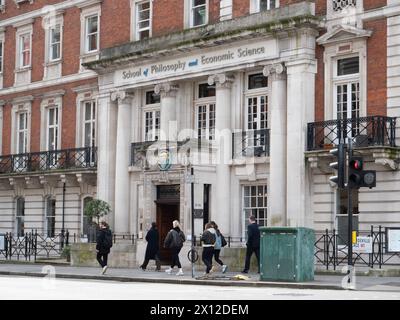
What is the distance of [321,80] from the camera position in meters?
30.9

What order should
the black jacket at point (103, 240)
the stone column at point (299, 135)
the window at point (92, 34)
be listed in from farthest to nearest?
the window at point (92, 34), the stone column at point (299, 135), the black jacket at point (103, 240)

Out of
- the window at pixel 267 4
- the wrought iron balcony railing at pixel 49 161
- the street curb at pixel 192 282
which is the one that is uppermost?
the window at pixel 267 4

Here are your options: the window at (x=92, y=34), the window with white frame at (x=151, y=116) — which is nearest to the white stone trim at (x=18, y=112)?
the window at (x=92, y=34)

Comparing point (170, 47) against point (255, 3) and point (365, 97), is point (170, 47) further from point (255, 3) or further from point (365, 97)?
point (365, 97)

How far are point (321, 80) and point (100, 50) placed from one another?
40.0ft

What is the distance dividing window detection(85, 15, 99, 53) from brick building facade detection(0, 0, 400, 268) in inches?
3.9

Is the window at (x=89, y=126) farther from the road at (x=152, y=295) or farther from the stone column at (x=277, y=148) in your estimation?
the road at (x=152, y=295)

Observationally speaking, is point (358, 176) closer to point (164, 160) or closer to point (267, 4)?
point (164, 160)

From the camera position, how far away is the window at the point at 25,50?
45344mm

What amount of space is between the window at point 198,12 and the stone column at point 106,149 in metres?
5.43

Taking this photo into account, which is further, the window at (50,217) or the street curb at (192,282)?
the window at (50,217)

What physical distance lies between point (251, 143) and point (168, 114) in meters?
4.32

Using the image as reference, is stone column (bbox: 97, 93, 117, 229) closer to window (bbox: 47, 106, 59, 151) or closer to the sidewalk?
window (bbox: 47, 106, 59, 151)

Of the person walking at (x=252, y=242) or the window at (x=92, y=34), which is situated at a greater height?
the window at (x=92, y=34)
